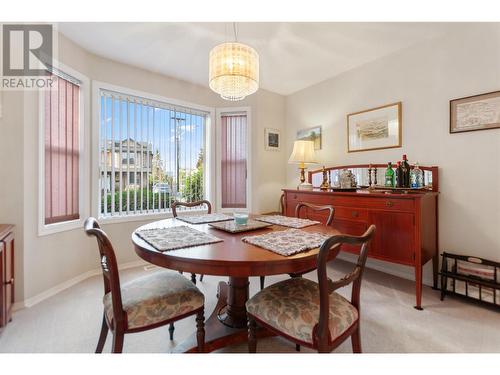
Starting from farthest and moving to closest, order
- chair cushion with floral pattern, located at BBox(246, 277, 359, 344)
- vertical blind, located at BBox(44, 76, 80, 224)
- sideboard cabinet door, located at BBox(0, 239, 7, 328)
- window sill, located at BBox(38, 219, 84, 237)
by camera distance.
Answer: vertical blind, located at BBox(44, 76, 80, 224)
window sill, located at BBox(38, 219, 84, 237)
sideboard cabinet door, located at BBox(0, 239, 7, 328)
chair cushion with floral pattern, located at BBox(246, 277, 359, 344)

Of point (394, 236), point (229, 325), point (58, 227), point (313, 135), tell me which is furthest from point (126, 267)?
point (313, 135)

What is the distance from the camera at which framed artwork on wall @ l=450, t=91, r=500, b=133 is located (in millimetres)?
2027

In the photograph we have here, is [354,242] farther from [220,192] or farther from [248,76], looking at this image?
[220,192]

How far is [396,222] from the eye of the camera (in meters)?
2.11

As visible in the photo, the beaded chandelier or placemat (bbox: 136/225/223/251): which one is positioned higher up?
the beaded chandelier

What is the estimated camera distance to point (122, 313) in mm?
1126

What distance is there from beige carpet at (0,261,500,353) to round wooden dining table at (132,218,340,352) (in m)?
0.12

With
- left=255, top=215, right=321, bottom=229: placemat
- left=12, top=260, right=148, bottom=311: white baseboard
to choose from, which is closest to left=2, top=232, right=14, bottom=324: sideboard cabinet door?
left=12, top=260, right=148, bottom=311: white baseboard

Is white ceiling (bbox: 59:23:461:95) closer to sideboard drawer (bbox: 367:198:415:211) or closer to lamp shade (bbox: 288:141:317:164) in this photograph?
lamp shade (bbox: 288:141:317:164)

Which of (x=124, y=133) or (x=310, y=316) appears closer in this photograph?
(x=310, y=316)

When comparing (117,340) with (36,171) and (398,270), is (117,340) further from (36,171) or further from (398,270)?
(398,270)
